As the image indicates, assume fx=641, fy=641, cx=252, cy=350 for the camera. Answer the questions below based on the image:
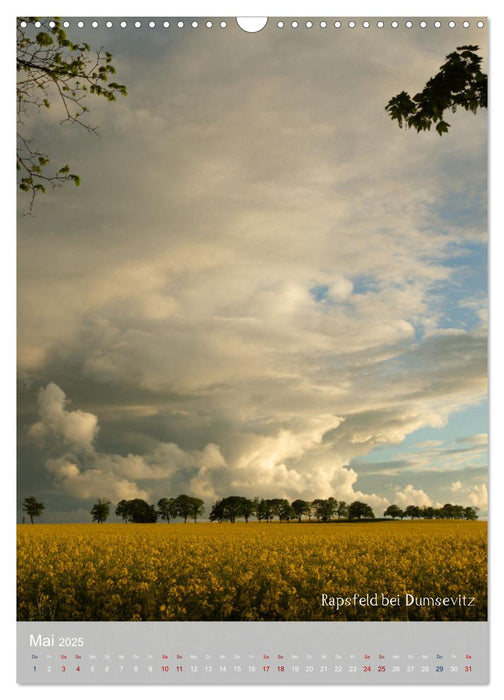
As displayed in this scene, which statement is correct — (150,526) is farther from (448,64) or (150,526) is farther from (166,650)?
(448,64)

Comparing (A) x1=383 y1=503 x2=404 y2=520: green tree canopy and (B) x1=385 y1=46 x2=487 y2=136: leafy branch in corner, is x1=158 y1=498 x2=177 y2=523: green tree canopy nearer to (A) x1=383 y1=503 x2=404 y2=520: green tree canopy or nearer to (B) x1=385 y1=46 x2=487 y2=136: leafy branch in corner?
(A) x1=383 y1=503 x2=404 y2=520: green tree canopy

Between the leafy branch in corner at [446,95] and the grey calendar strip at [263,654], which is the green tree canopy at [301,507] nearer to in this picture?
the grey calendar strip at [263,654]

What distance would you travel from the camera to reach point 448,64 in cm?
623

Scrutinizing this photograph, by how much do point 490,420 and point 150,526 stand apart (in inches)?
212

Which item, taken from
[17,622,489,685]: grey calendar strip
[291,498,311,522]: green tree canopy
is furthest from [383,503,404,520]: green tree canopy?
[17,622,489,685]: grey calendar strip

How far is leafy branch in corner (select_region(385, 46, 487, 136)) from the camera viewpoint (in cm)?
621

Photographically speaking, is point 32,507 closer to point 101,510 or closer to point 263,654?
point 101,510

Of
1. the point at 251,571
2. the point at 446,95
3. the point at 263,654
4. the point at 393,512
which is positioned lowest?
the point at 263,654

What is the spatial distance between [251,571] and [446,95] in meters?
5.96

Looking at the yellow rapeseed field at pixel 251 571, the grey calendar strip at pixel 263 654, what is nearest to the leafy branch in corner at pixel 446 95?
the yellow rapeseed field at pixel 251 571

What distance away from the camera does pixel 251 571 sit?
816 centimetres

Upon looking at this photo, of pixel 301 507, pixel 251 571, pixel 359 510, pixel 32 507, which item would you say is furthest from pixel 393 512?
pixel 32 507

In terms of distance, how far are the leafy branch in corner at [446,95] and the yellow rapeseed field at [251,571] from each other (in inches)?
161

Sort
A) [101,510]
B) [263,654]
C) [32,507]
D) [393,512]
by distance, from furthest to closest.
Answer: [393,512], [101,510], [32,507], [263,654]
